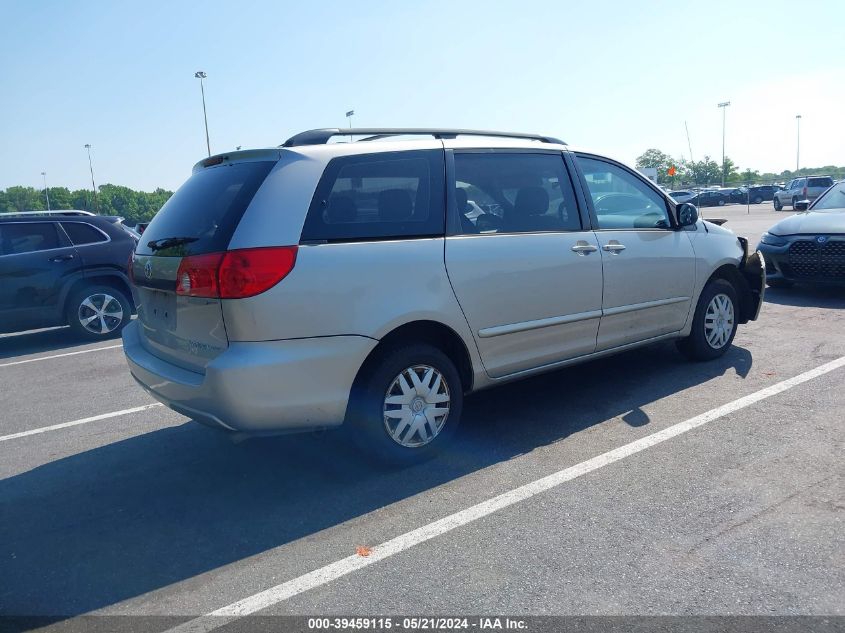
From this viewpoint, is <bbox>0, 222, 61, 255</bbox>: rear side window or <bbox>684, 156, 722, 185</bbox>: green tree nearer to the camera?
<bbox>0, 222, 61, 255</bbox>: rear side window

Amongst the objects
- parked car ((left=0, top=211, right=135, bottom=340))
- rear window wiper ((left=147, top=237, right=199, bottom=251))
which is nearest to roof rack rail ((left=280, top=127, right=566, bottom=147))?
rear window wiper ((left=147, top=237, right=199, bottom=251))

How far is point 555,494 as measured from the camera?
11.8ft

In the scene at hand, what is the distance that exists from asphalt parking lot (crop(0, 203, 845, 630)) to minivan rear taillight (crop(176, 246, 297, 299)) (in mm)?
1128

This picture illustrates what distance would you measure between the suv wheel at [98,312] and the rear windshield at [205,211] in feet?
16.9

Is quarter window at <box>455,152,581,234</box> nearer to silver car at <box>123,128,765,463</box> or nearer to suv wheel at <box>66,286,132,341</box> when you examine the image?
silver car at <box>123,128,765,463</box>

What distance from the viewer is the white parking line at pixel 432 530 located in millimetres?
2717

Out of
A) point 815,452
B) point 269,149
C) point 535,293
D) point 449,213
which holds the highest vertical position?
point 269,149

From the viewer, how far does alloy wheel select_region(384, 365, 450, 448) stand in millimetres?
3879

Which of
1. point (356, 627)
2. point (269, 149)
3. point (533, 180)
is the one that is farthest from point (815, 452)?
point (269, 149)

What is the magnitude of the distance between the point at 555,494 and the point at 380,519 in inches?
36.0

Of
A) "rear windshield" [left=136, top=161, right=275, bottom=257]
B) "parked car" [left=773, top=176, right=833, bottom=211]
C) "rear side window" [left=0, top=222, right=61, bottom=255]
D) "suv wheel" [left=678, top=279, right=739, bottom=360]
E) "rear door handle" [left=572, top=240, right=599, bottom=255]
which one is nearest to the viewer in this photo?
"rear windshield" [left=136, top=161, right=275, bottom=257]

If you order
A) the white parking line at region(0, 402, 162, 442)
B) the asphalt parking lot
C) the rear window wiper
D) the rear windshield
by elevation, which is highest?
the rear windshield

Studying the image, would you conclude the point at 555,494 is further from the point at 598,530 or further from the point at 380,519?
the point at 380,519

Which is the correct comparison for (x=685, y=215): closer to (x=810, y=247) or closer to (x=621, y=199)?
(x=621, y=199)
